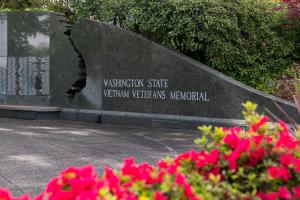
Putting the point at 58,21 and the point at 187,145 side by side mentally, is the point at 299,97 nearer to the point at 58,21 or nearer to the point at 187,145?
the point at 187,145

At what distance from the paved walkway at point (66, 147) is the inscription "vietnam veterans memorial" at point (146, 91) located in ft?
3.15

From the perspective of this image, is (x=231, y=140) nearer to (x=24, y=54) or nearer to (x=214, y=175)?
(x=214, y=175)

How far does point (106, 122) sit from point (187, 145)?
163 inches

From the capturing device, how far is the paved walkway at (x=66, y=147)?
632 centimetres

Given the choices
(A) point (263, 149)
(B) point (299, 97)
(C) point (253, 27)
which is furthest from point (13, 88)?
(A) point (263, 149)

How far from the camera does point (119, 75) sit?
1264cm

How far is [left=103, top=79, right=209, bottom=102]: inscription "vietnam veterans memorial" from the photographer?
37.5 ft

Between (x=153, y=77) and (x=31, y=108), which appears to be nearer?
(x=153, y=77)

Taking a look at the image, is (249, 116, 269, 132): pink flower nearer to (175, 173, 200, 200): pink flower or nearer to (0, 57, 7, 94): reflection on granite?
(175, 173, 200, 200): pink flower

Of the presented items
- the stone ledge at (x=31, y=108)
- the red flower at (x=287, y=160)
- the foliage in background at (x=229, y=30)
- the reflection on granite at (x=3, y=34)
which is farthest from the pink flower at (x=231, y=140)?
the reflection on granite at (x=3, y=34)

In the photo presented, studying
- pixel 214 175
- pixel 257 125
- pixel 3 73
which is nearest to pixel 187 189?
pixel 214 175

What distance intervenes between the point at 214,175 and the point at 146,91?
31.0ft

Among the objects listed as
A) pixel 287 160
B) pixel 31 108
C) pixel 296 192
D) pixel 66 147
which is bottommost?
pixel 66 147

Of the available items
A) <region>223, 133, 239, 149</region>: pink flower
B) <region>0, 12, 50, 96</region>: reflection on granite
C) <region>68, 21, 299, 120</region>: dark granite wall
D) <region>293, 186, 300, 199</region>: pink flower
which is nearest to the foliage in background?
<region>68, 21, 299, 120</region>: dark granite wall
